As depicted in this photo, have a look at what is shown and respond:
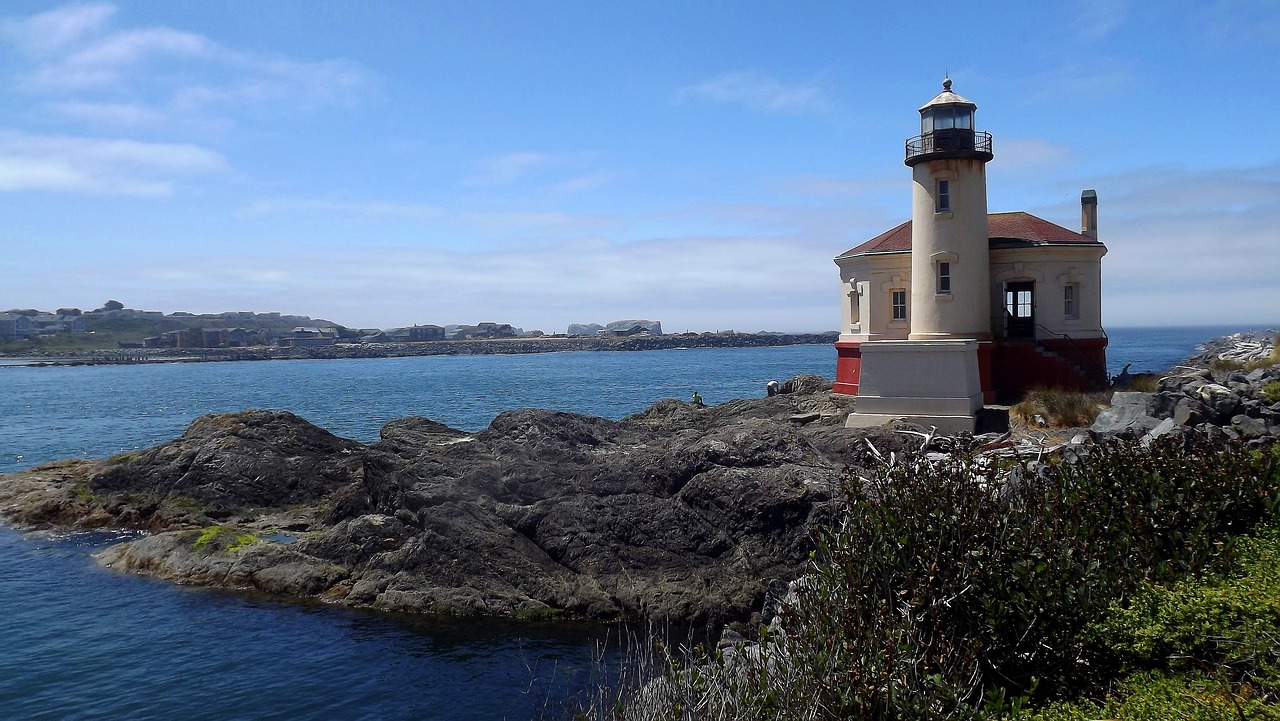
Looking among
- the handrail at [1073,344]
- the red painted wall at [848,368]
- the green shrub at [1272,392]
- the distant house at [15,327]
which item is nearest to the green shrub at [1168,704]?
the green shrub at [1272,392]

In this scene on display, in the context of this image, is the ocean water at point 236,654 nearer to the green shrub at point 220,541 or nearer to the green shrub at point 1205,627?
the green shrub at point 220,541

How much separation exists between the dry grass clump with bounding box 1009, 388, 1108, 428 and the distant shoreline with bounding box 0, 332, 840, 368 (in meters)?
152

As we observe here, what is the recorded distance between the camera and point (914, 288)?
2638 centimetres

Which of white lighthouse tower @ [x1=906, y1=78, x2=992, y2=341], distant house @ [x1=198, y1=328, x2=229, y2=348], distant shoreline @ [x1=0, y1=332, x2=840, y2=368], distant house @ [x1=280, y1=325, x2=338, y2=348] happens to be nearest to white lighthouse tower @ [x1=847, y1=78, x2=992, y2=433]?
white lighthouse tower @ [x1=906, y1=78, x2=992, y2=341]

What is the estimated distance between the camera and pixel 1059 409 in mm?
22578

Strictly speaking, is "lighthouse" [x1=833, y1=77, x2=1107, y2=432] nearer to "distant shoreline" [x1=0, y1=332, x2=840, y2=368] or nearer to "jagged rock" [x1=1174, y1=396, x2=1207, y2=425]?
"jagged rock" [x1=1174, y1=396, x2=1207, y2=425]

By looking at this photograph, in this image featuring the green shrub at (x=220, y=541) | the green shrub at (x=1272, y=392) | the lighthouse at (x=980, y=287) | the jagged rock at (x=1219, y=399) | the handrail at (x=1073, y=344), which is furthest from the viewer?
the handrail at (x=1073, y=344)

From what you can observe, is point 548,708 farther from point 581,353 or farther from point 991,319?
point 581,353

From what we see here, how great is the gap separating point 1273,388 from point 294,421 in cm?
2592

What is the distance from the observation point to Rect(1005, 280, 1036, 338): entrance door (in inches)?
1053

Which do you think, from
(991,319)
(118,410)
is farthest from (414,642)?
(118,410)

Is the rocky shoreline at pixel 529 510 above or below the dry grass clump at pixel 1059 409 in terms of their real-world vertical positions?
below

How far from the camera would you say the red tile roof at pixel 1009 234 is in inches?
1062

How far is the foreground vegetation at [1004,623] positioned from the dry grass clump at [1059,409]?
1484 cm
